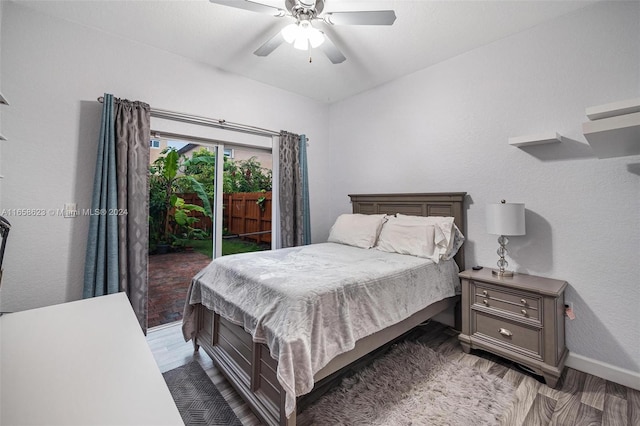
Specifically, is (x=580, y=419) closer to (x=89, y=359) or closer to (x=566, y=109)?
(x=566, y=109)

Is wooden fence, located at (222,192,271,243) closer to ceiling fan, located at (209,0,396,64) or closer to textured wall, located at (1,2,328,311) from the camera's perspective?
textured wall, located at (1,2,328,311)

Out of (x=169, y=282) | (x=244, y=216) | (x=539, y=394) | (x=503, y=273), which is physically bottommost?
(x=539, y=394)

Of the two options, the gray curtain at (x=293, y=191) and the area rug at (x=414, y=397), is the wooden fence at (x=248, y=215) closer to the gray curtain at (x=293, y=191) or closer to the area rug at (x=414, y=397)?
the gray curtain at (x=293, y=191)

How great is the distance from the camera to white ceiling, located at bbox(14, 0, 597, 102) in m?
2.06

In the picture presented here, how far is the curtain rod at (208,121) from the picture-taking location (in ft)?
8.53

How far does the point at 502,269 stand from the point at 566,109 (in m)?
1.35

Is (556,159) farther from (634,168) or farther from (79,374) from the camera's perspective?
(79,374)

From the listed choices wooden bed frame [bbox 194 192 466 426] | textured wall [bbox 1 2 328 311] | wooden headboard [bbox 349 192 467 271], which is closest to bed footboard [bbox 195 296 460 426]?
wooden bed frame [bbox 194 192 466 426]

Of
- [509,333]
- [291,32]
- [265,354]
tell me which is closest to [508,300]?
[509,333]

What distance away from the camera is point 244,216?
11.3 feet

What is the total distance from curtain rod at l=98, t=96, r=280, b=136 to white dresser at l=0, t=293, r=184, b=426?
6.67 feet

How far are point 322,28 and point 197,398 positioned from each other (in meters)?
2.92

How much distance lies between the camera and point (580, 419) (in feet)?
5.16

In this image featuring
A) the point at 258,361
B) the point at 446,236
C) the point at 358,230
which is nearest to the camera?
the point at 258,361
